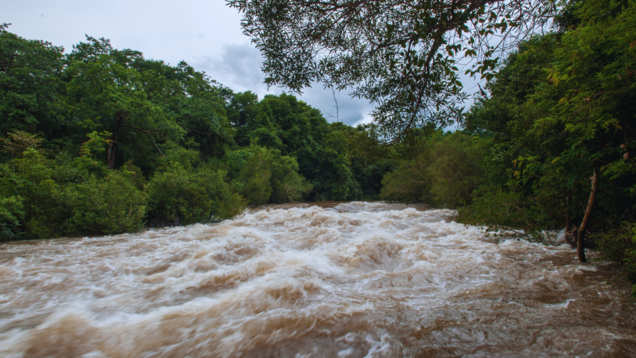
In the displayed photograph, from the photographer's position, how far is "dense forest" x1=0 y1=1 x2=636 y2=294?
161 inches

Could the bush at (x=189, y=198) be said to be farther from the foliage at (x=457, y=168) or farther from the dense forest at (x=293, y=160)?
the foliage at (x=457, y=168)

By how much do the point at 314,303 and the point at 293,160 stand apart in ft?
89.4

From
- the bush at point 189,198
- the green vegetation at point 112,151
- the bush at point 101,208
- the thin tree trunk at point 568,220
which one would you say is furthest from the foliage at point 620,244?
the bush at point 189,198

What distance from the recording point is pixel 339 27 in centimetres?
449

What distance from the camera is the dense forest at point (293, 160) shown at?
4086mm

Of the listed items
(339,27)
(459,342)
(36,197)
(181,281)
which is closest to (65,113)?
(36,197)

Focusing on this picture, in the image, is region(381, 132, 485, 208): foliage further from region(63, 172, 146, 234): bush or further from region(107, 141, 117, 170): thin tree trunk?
region(107, 141, 117, 170): thin tree trunk

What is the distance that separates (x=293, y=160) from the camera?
30922 mm

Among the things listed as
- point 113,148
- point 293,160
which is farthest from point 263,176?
point 113,148

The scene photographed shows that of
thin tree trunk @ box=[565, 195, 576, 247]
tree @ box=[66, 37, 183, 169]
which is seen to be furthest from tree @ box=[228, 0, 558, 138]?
tree @ box=[66, 37, 183, 169]

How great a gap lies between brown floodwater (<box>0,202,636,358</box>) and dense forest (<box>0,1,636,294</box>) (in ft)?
3.29

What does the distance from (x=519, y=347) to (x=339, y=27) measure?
469 cm

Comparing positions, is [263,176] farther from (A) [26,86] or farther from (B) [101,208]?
(B) [101,208]

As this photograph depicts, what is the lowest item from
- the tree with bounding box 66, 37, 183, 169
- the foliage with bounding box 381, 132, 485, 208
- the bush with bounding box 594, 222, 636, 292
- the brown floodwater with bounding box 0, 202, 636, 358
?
the brown floodwater with bounding box 0, 202, 636, 358
